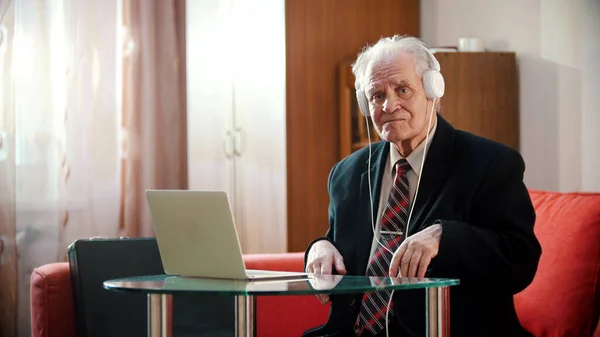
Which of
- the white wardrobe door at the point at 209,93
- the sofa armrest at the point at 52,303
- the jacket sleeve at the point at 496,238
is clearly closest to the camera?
the jacket sleeve at the point at 496,238

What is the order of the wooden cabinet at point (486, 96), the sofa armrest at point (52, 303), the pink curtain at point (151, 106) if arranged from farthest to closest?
1. the pink curtain at point (151, 106)
2. the wooden cabinet at point (486, 96)
3. the sofa armrest at point (52, 303)

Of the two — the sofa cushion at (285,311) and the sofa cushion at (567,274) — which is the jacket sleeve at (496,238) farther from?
the sofa cushion at (285,311)

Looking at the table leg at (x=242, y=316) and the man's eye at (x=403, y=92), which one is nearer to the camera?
the table leg at (x=242, y=316)

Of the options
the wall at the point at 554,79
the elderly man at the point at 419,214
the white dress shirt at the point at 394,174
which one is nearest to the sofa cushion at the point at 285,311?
the elderly man at the point at 419,214

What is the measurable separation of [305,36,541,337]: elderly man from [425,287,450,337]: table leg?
82 mm

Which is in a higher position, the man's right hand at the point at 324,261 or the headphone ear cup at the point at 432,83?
the headphone ear cup at the point at 432,83

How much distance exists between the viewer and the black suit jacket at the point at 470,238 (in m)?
1.86

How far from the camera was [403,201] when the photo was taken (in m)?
2.09

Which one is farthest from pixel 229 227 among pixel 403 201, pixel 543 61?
pixel 543 61

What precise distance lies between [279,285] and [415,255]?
0.34m

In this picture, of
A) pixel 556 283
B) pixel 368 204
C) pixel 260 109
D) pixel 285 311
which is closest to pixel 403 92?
pixel 368 204

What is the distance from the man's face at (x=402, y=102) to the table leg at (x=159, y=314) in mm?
774

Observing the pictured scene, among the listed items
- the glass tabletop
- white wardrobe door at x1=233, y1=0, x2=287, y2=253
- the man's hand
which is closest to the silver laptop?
the glass tabletop

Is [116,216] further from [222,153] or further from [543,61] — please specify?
[543,61]
